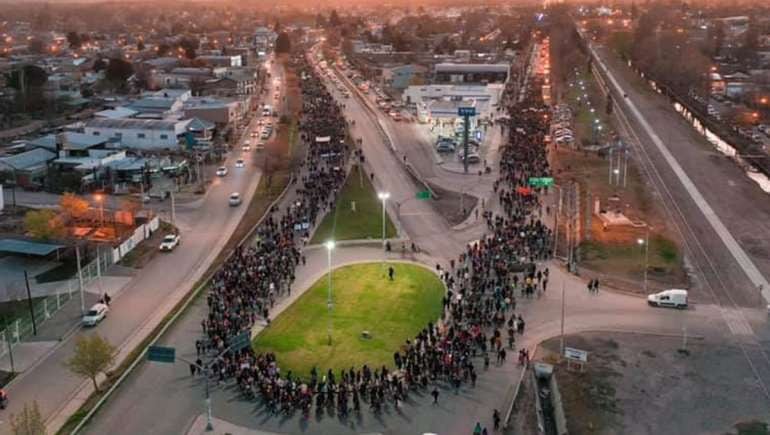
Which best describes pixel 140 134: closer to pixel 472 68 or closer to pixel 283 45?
pixel 472 68

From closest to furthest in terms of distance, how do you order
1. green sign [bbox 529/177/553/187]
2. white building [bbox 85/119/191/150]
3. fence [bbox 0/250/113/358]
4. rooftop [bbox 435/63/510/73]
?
fence [bbox 0/250/113/358]
green sign [bbox 529/177/553/187]
white building [bbox 85/119/191/150]
rooftop [bbox 435/63/510/73]

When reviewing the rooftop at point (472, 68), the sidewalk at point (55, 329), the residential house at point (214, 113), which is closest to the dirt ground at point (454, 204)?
the sidewalk at point (55, 329)

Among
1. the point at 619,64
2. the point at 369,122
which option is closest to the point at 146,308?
the point at 369,122

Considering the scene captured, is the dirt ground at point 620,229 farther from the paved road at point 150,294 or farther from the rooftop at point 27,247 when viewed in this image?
the rooftop at point 27,247

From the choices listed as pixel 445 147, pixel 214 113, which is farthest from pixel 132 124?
pixel 445 147

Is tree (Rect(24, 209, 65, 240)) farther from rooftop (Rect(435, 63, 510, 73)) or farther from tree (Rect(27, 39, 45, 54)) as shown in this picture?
tree (Rect(27, 39, 45, 54))

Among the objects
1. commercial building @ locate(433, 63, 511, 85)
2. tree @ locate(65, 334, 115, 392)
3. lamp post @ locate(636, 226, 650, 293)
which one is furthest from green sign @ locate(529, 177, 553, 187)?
commercial building @ locate(433, 63, 511, 85)
